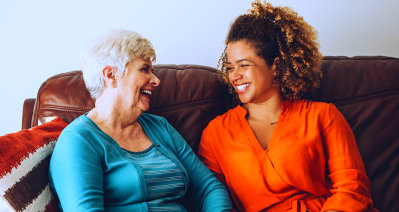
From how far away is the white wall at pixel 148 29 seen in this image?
1.76 meters

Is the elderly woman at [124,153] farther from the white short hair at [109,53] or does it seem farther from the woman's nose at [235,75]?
the woman's nose at [235,75]

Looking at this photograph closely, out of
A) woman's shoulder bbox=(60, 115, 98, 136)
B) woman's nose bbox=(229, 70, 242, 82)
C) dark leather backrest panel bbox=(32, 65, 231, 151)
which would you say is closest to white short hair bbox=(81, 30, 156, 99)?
woman's shoulder bbox=(60, 115, 98, 136)

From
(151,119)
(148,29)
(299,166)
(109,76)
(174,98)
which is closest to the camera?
(109,76)

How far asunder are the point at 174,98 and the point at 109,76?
1.37 ft

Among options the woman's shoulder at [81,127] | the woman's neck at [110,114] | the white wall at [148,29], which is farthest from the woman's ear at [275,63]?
the woman's shoulder at [81,127]

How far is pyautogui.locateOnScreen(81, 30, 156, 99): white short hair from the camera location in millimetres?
1229

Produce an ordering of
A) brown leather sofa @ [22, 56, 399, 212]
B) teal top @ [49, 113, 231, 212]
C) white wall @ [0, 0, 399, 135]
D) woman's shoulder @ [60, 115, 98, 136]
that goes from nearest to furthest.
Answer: teal top @ [49, 113, 231, 212], woman's shoulder @ [60, 115, 98, 136], brown leather sofa @ [22, 56, 399, 212], white wall @ [0, 0, 399, 135]

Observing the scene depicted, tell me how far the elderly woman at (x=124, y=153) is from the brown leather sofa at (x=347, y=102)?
0.17 metres

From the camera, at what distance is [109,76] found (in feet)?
4.12

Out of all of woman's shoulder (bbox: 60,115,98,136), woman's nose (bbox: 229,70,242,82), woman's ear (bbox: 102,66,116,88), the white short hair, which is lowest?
woman's shoulder (bbox: 60,115,98,136)

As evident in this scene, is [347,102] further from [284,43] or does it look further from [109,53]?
[109,53]

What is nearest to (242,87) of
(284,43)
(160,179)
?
(284,43)

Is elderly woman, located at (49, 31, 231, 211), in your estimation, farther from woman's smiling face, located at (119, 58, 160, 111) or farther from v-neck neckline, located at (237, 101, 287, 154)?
v-neck neckline, located at (237, 101, 287, 154)

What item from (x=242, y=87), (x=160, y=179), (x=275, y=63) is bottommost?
(x=160, y=179)
